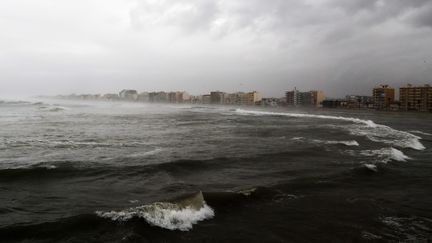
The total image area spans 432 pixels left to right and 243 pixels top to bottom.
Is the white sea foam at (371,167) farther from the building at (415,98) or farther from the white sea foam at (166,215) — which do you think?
the building at (415,98)

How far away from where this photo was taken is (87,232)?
27.0ft

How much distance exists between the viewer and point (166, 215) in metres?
9.26

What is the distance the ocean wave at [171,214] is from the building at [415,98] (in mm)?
126403

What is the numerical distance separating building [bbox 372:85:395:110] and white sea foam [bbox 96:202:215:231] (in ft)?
446

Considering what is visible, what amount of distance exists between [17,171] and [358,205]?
12.5 m

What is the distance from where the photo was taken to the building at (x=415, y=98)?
394ft

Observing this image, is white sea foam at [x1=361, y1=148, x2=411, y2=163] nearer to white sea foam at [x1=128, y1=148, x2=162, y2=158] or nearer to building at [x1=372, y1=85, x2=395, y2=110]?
white sea foam at [x1=128, y1=148, x2=162, y2=158]

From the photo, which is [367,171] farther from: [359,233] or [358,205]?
[359,233]

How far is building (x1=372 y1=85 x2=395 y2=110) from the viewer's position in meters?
133

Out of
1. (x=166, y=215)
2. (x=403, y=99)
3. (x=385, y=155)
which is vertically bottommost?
(x=166, y=215)

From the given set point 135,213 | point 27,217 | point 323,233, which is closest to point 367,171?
point 323,233

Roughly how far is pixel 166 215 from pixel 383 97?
466ft

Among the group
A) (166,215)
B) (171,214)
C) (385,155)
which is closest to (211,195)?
(171,214)

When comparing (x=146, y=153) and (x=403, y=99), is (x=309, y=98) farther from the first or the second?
(x=146, y=153)
